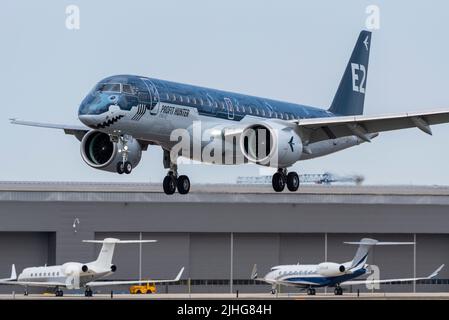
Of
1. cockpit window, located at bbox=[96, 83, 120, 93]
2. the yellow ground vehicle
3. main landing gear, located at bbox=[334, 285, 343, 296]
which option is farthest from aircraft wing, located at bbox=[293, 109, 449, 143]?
main landing gear, located at bbox=[334, 285, 343, 296]

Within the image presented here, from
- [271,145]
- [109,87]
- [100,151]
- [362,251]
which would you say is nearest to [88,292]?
[362,251]

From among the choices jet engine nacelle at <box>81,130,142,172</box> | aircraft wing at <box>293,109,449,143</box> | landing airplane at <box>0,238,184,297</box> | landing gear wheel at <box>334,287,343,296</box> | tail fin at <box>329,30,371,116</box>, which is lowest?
landing gear wheel at <box>334,287,343,296</box>

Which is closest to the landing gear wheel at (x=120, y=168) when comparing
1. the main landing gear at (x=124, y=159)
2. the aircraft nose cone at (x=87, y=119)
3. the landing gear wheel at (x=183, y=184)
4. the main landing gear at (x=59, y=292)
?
the main landing gear at (x=124, y=159)

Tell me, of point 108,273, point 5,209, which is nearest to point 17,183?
point 5,209

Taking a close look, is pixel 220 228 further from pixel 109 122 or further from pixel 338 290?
pixel 109 122

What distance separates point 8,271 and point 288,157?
198ft

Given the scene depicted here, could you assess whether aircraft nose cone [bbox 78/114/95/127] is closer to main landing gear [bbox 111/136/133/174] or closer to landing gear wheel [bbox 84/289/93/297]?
main landing gear [bbox 111/136/133/174]

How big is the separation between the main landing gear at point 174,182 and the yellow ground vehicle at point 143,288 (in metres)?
50.4

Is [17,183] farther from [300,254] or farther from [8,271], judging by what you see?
[300,254]

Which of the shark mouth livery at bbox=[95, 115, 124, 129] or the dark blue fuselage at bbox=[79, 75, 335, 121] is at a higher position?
the dark blue fuselage at bbox=[79, 75, 335, 121]

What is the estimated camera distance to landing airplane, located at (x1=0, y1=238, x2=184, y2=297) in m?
105

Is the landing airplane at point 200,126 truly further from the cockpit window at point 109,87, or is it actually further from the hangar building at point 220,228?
the hangar building at point 220,228

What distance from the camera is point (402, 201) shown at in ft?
388

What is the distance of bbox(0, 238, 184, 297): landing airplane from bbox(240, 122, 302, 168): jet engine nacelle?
4723 centimetres
